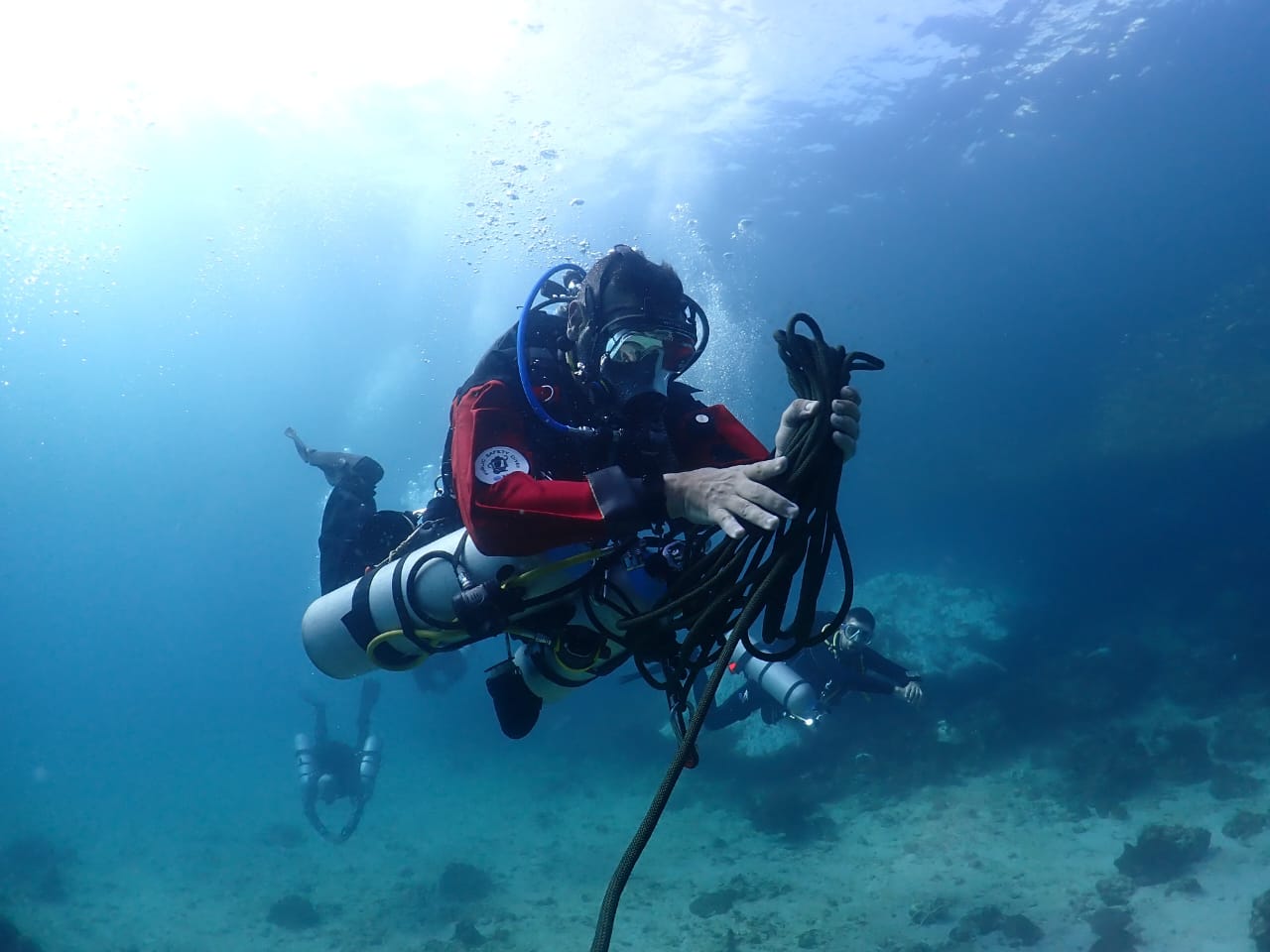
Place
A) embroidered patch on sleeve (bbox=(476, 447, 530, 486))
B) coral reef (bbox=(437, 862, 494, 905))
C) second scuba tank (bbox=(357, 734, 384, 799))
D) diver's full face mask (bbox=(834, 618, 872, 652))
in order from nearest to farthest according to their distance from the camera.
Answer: embroidered patch on sleeve (bbox=(476, 447, 530, 486)) < diver's full face mask (bbox=(834, 618, 872, 652)) < coral reef (bbox=(437, 862, 494, 905)) < second scuba tank (bbox=(357, 734, 384, 799))

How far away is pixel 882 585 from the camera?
2819 centimetres

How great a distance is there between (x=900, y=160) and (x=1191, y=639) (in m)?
24.4

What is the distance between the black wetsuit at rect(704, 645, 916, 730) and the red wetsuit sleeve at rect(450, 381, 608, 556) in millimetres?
8560

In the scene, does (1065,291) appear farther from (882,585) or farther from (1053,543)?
(882,585)

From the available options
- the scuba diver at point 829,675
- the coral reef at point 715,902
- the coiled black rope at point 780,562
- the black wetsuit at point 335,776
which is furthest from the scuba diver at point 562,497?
the black wetsuit at point 335,776

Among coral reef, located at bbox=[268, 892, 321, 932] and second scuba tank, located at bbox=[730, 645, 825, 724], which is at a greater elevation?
second scuba tank, located at bbox=[730, 645, 825, 724]

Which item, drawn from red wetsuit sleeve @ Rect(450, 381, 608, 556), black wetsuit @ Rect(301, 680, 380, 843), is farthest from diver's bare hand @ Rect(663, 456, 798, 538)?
black wetsuit @ Rect(301, 680, 380, 843)

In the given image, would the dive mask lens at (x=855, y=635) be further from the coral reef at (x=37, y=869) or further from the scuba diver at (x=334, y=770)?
the coral reef at (x=37, y=869)

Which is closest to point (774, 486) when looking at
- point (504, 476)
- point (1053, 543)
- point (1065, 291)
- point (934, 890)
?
point (504, 476)

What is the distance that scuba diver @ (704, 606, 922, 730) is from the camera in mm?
10492

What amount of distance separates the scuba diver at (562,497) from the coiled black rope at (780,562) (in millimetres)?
176

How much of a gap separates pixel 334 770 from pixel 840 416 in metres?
18.6

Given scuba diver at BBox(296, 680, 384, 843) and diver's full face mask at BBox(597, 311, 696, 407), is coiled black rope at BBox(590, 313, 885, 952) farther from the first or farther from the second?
scuba diver at BBox(296, 680, 384, 843)

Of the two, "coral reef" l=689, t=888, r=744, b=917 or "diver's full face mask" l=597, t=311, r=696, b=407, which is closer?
"diver's full face mask" l=597, t=311, r=696, b=407
